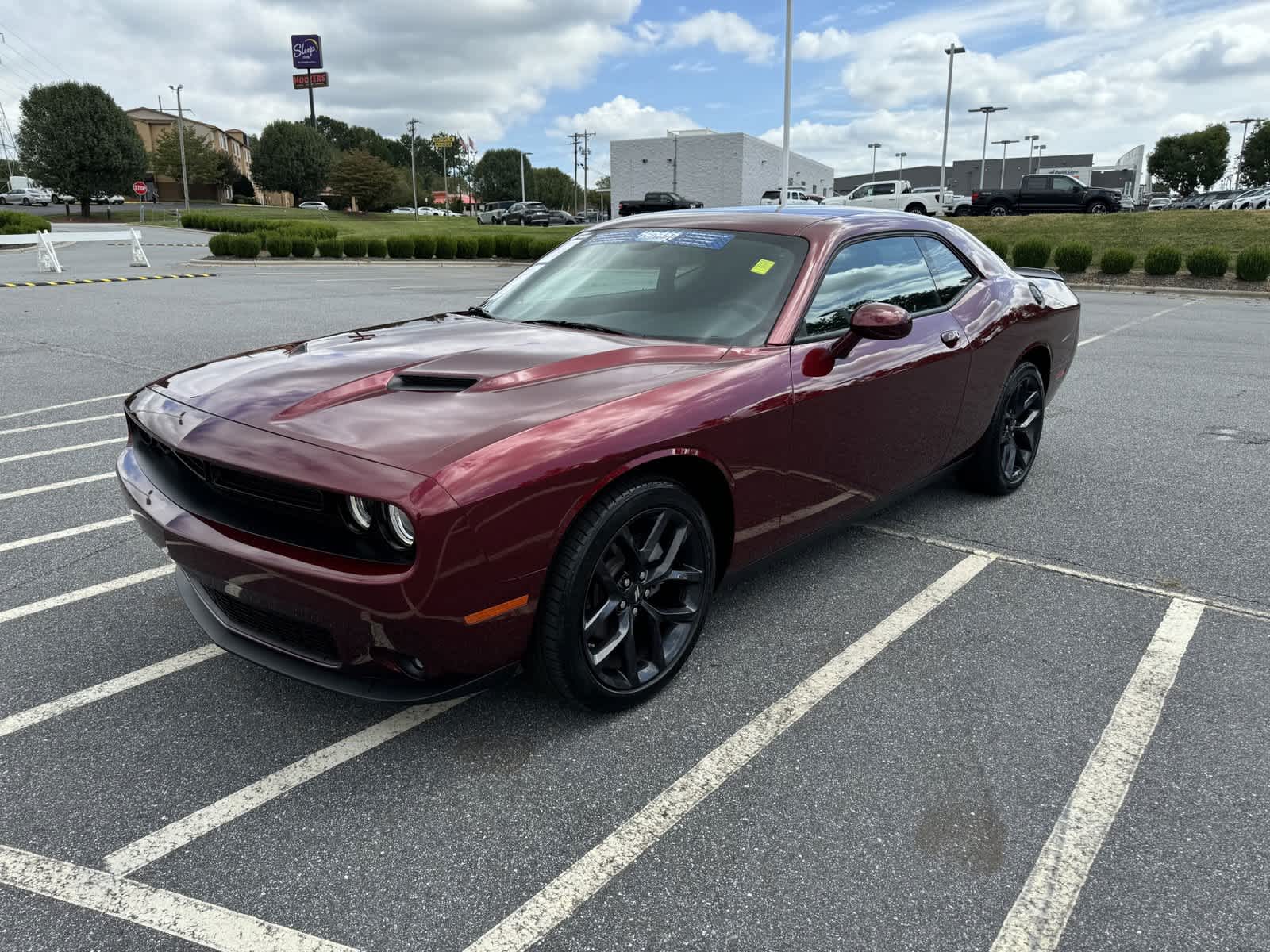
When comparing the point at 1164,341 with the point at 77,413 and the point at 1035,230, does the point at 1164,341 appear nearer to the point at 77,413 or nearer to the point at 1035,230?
the point at 77,413

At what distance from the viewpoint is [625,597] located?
265cm

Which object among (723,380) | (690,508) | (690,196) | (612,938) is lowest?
(612,938)

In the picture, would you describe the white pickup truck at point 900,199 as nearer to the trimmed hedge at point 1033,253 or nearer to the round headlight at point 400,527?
the trimmed hedge at point 1033,253

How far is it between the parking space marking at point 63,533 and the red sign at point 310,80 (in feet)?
284

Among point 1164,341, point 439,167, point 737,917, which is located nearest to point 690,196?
point 1164,341

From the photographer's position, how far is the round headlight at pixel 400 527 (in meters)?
2.20

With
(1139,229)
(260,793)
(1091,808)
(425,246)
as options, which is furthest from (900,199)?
(260,793)

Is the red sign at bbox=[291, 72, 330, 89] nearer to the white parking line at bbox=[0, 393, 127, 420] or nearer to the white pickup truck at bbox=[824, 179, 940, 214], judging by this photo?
the white pickup truck at bbox=[824, 179, 940, 214]

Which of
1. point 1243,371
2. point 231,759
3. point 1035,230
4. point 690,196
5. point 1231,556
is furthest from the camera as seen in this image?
point 690,196

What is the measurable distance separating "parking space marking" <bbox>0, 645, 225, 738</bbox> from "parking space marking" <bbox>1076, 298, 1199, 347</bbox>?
8.74 meters

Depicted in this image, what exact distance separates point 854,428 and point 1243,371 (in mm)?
7942

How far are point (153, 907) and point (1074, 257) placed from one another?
24.2 metres

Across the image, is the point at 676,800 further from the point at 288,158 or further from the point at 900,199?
the point at 288,158

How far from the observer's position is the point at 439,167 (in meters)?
159
